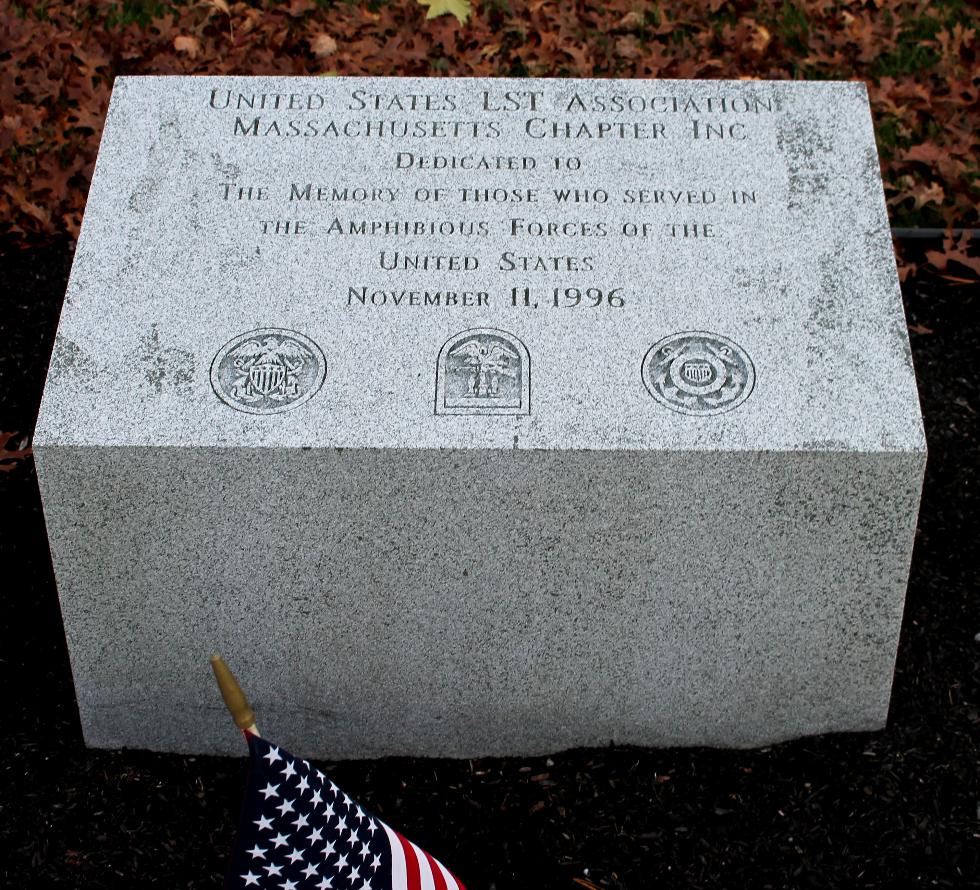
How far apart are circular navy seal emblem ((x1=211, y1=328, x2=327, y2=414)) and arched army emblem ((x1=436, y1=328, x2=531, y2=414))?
1.04 feet

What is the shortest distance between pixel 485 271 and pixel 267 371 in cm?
65

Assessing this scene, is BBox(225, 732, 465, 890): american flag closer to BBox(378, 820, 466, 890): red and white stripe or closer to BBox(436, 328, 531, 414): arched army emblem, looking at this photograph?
BBox(378, 820, 466, 890): red and white stripe

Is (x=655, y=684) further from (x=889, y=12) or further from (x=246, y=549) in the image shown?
(x=889, y=12)

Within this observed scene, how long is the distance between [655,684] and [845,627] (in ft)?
1.76

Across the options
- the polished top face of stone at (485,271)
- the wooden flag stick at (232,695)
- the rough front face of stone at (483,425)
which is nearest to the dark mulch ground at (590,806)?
the rough front face of stone at (483,425)

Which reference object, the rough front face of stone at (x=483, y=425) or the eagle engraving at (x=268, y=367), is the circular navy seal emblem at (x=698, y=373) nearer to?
the rough front face of stone at (x=483, y=425)

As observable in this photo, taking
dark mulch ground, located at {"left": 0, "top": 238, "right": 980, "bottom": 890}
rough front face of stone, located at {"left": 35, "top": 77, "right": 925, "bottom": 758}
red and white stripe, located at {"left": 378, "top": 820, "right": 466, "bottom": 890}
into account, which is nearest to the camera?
red and white stripe, located at {"left": 378, "top": 820, "right": 466, "bottom": 890}

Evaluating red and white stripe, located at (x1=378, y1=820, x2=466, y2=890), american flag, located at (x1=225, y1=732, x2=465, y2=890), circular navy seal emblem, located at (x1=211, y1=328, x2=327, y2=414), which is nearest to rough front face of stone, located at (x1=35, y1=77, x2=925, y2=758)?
circular navy seal emblem, located at (x1=211, y1=328, x2=327, y2=414)

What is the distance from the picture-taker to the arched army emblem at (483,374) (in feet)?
10.7

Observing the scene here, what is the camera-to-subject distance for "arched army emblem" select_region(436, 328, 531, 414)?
327 centimetres

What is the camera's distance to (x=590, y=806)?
3695 mm

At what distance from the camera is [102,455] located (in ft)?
10.6

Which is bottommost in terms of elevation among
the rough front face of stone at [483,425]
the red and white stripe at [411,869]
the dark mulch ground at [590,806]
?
the red and white stripe at [411,869]

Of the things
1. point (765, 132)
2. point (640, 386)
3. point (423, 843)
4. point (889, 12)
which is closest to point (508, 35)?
point (889, 12)
